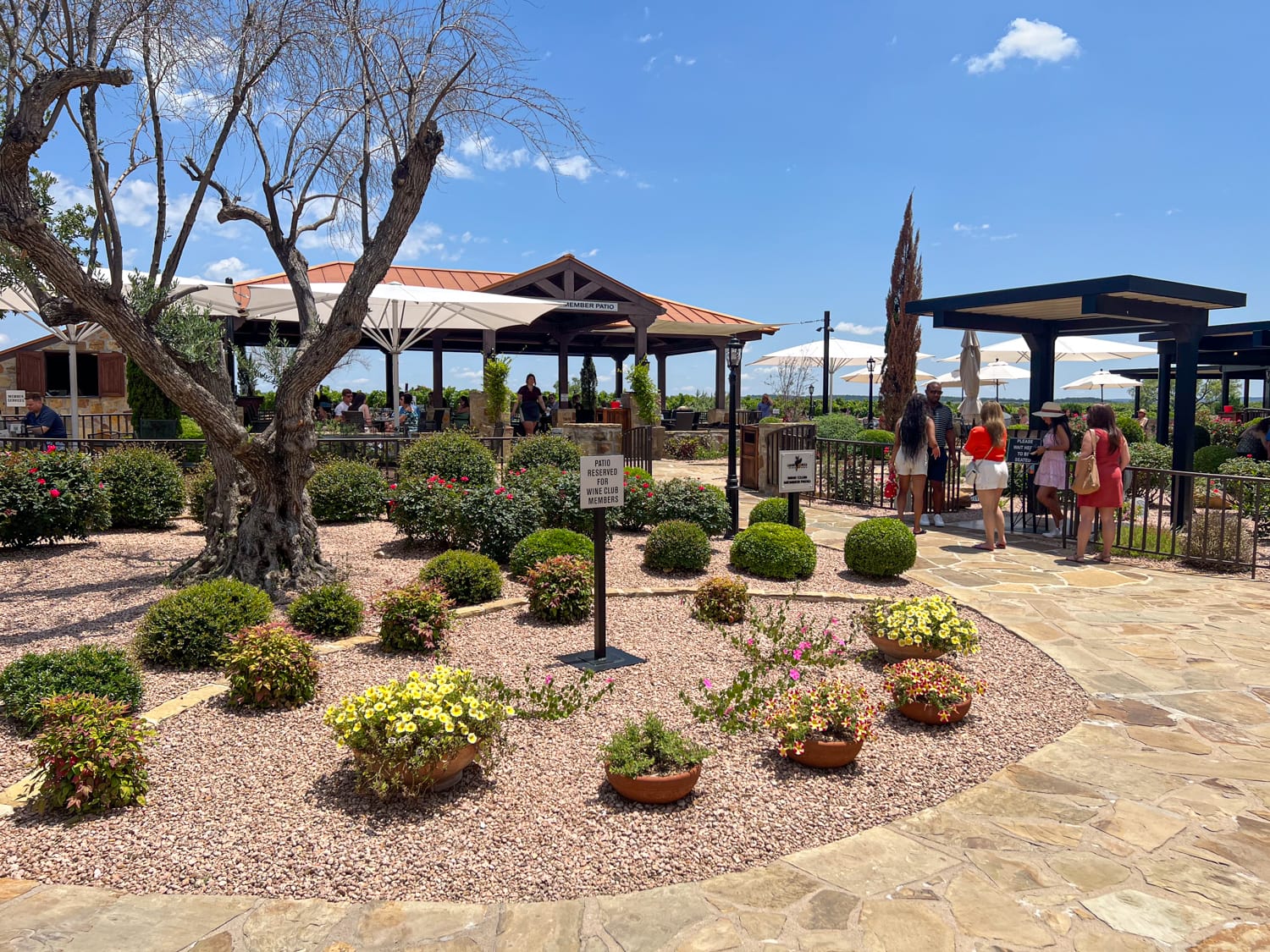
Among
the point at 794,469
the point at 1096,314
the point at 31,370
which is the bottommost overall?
the point at 794,469

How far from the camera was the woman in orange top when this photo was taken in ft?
29.7

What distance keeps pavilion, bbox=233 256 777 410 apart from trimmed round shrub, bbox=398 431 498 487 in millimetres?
5157

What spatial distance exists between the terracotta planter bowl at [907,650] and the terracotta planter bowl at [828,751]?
143cm

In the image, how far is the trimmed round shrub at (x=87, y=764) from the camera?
10.9ft

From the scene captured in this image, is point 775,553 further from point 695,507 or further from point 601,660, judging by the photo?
point 601,660

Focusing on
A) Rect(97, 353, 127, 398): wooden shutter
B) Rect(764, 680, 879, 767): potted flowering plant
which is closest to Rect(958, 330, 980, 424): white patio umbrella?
Rect(764, 680, 879, 767): potted flowering plant

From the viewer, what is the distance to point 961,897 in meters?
2.88

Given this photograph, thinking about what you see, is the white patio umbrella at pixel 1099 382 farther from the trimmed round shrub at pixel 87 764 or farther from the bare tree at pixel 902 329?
the trimmed round shrub at pixel 87 764

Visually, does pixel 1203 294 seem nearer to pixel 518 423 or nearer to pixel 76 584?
pixel 518 423

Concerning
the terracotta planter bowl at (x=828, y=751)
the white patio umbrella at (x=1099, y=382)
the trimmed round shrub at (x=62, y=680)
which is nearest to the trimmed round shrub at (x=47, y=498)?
the trimmed round shrub at (x=62, y=680)

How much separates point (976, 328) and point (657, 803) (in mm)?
10878

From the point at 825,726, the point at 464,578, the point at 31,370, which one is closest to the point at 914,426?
the point at 464,578

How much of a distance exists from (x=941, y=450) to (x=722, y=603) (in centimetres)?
530

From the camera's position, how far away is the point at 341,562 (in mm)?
7559
